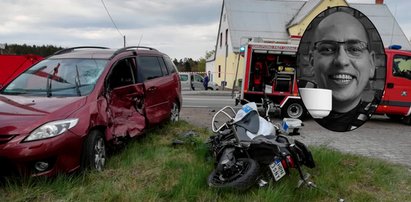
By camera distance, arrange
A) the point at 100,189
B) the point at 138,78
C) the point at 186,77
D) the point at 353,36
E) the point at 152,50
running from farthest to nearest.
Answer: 1. the point at 186,77
2. the point at 152,50
3. the point at 138,78
4. the point at 100,189
5. the point at 353,36

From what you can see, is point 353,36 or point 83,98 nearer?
point 353,36

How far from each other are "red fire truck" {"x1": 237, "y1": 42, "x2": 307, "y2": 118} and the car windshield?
566 centimetres

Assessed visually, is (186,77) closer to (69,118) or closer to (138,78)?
(138,78)

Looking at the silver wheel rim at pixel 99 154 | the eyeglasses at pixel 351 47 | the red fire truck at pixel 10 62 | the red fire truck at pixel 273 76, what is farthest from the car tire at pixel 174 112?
the red fire truck at pixel 10 62

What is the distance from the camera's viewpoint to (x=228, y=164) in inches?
161

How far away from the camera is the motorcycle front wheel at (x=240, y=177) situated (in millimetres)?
3840

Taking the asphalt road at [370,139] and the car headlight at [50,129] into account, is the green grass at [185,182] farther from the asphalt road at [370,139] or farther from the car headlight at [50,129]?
the asphalt road at [370,139]

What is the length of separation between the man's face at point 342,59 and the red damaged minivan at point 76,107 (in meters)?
2.83

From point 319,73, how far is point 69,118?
286cm

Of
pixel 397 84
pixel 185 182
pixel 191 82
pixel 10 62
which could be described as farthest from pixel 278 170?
pixel 191 82

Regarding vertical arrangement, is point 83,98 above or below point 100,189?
above

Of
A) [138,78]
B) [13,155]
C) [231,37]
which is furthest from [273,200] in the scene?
[231,37]

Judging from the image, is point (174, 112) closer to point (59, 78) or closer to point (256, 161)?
point (59, 78)

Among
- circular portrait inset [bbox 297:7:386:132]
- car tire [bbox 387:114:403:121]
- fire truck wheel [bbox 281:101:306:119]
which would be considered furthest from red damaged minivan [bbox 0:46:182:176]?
car tire [bbox 387:114:403:121]
